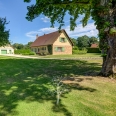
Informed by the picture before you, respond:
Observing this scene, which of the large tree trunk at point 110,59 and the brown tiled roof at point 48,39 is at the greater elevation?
the brown tiled roof at point 48,39

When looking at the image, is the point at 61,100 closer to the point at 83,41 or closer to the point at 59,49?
the point at 59,49

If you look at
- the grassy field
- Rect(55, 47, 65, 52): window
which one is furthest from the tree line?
the grassy field

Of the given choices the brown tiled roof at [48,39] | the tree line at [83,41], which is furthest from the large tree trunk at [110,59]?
the tree line at [83,41]

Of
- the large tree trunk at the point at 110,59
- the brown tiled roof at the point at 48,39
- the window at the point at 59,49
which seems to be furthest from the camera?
the window at the point at 59,49

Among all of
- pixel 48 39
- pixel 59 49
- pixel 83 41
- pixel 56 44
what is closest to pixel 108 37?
pixel 56 44

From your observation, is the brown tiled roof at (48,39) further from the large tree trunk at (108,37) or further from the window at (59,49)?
the large tree trunk at (108,37)

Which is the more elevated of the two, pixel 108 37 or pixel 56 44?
pixel 56 44

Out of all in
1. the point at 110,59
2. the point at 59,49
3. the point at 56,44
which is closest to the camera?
the point at 110,59

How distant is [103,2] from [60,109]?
631 centimetres

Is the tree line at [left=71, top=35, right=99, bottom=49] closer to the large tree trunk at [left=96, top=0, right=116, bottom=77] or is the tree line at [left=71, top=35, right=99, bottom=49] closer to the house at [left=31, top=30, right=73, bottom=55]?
the house at [left=31, top=30, right=73, bottom=55]

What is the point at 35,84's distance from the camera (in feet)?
24.6

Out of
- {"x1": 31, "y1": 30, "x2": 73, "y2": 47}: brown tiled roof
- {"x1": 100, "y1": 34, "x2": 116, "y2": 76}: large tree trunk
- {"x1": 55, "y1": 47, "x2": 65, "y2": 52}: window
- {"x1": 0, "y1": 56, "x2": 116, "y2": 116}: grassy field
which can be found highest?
{"x1": 31, "y1": 30, "x2": 73, "y2": 47}: brown tiled roof

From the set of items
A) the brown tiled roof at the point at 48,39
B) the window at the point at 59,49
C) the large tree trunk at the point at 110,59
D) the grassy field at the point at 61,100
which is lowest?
the grassy field at the point at 61,100

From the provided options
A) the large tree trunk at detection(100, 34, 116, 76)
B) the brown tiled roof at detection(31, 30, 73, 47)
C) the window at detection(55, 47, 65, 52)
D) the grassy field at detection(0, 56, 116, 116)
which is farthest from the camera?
the window at detection(55, 47, 65, 52)
